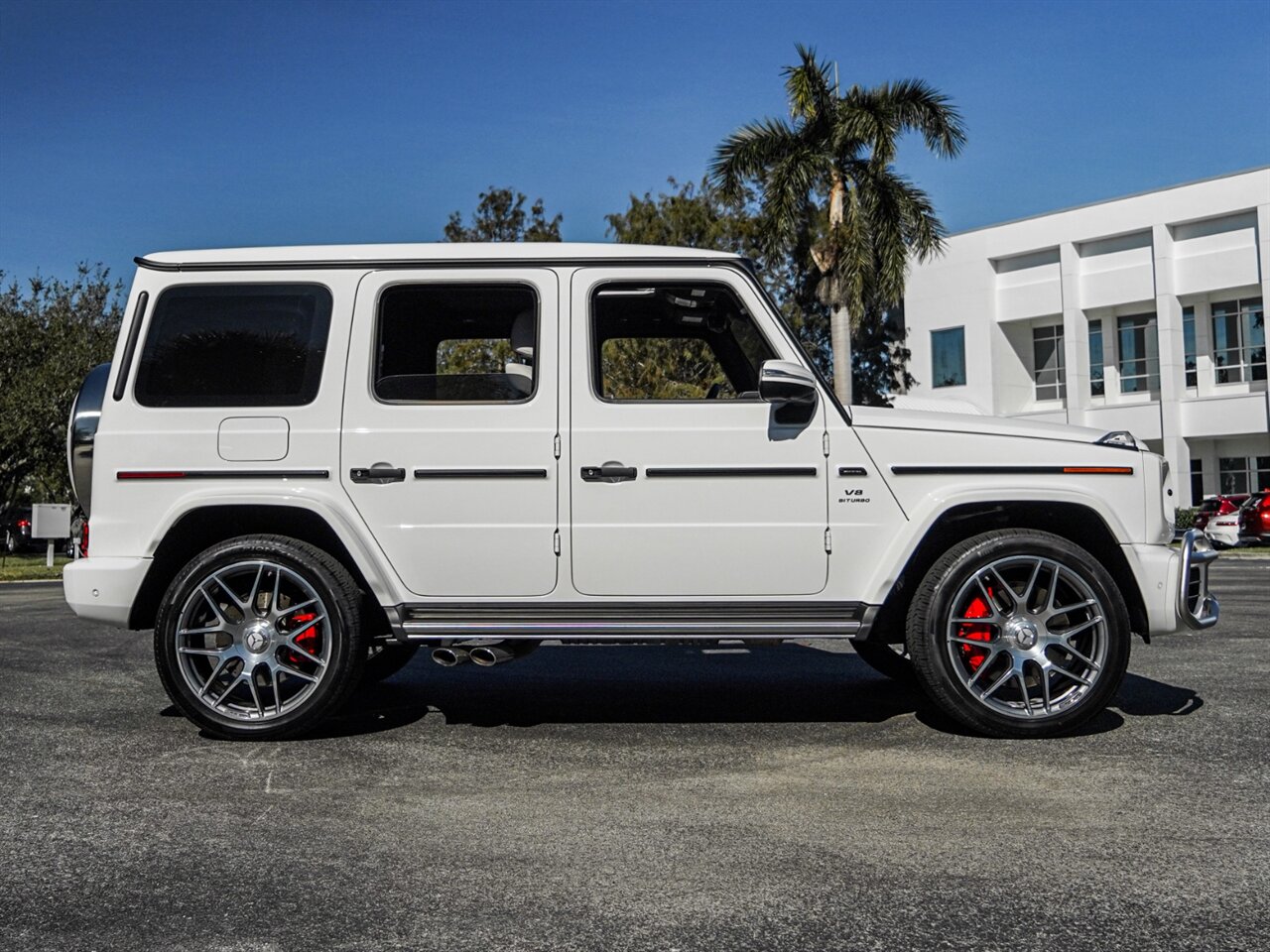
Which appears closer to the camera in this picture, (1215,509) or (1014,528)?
(1014,528)

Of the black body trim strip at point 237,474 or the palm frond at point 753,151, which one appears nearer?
the black body trim strip at point 237,474

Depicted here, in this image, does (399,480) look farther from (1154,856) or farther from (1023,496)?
(1154,856)

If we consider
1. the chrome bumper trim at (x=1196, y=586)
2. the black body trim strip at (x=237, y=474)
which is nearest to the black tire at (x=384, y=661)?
the black body trim strip at (x=237, y=474)

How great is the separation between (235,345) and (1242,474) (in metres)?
43.6

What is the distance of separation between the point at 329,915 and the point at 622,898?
74 cm

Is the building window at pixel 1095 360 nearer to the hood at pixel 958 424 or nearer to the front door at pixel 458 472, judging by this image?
the hood at pixel 958 424

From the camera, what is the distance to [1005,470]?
5172mm

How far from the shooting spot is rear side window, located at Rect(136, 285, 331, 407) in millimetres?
5328

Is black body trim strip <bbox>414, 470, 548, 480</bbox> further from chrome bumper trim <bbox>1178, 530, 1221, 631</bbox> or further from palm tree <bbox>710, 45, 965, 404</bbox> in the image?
palm tree <bbox>710, 45, 965, 404</bbox>

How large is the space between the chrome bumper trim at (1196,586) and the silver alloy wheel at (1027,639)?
358mm

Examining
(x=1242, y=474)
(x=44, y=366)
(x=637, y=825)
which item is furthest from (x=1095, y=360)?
(x=637, y=825)

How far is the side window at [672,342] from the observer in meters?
5.38

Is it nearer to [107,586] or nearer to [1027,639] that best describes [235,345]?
[107,586]

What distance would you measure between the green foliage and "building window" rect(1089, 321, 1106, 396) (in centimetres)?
3431
